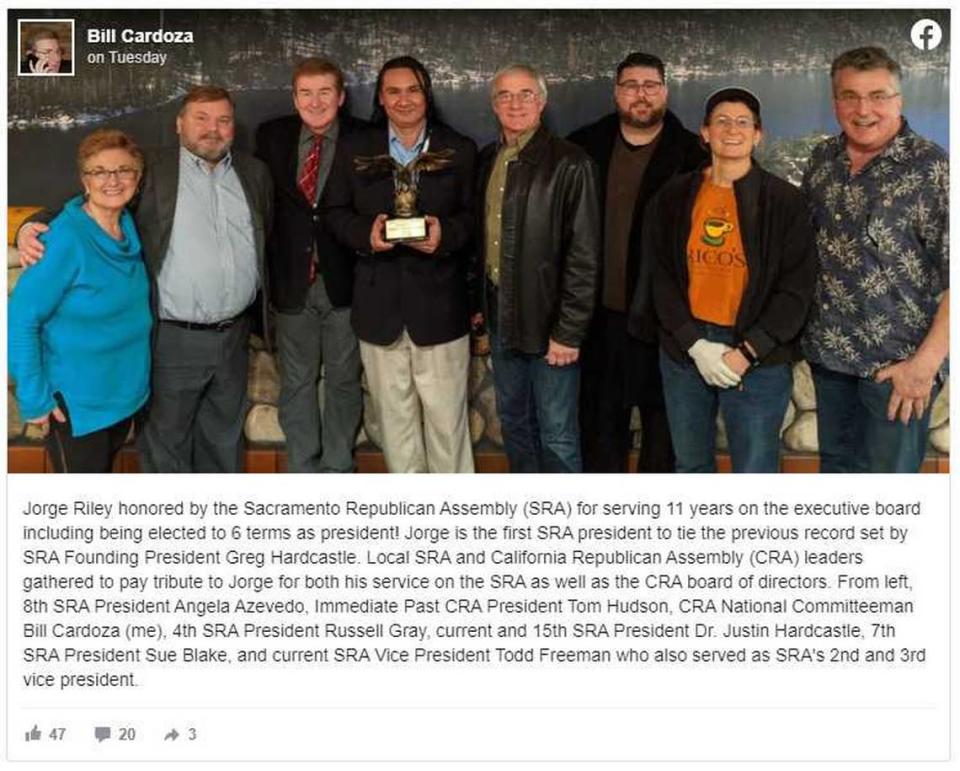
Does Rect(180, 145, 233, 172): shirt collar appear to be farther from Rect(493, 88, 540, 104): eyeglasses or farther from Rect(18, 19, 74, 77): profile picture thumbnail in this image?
Rect(493, 88, 540, 104): eyeglasses

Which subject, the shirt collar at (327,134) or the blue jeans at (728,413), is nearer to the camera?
the blue jeans at (728,413)

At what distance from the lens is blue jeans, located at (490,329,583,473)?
2.31 meters

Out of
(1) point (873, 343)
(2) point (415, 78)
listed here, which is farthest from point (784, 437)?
(2) point (415, 78)

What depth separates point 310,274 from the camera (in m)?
2.33

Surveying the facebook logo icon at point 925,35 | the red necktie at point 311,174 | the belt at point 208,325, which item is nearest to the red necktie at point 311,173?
the red necktie at point 311,174

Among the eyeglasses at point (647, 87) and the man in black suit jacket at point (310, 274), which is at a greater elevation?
the eyeglasses at point (647, 87)

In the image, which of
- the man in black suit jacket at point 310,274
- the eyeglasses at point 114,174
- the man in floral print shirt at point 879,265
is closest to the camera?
the man in floral print shirt at point 879,265

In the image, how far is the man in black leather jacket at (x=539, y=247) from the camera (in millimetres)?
2223

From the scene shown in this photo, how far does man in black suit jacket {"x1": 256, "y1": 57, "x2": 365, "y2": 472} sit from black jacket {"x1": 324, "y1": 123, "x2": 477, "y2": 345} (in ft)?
0.15

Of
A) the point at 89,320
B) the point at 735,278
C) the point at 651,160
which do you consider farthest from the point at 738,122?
the point at 89,320

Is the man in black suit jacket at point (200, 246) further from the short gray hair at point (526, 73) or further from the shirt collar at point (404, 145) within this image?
the short gray hair at point (526, 73)

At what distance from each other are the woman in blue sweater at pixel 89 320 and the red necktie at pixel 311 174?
315 millimetres

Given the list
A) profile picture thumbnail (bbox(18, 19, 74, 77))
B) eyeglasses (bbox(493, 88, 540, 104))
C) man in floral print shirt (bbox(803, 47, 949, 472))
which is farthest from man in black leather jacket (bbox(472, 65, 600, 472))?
profile picture thumbnail (bbox(18, 19, 74, 77))
